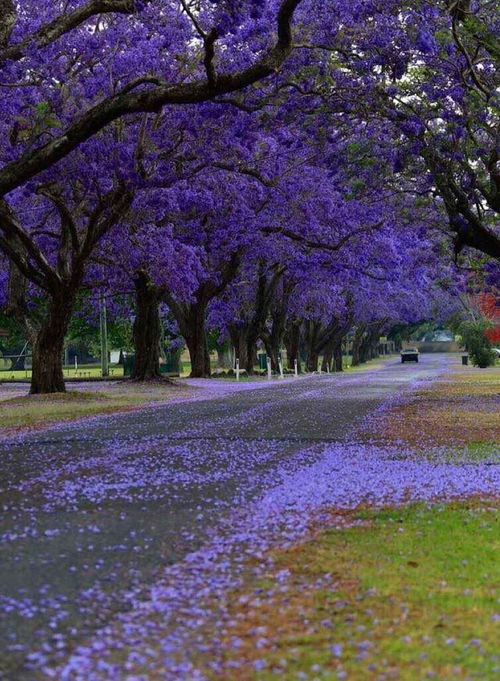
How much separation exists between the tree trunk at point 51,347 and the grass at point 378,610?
19544mm

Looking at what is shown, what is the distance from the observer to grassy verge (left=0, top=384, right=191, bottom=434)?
57.2ft

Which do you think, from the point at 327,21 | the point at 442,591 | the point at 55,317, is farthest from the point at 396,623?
the point at 55,317

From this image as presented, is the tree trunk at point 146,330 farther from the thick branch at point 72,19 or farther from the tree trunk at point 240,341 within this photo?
the thick branch at point 72,19

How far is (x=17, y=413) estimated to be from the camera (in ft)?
63.9

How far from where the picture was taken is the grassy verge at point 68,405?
57.2 ft

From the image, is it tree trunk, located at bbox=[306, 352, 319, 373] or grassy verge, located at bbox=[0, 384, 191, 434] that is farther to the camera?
tree trunk, located at bbox=[306, 352, 319, 373]

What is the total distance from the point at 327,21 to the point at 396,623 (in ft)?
48.7

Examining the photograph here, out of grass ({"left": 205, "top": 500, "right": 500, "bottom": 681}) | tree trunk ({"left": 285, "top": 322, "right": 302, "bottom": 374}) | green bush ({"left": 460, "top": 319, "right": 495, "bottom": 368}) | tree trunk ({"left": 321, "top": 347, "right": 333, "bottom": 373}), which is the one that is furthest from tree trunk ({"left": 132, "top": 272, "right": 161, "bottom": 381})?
grass ({"left": 205, "top": 500, "right": 500, "bottom": 681})

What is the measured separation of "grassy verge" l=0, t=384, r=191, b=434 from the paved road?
1581 millimetres

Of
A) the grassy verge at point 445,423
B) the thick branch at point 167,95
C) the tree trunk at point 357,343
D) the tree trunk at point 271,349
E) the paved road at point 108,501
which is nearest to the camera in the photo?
the paved road at point 108,501

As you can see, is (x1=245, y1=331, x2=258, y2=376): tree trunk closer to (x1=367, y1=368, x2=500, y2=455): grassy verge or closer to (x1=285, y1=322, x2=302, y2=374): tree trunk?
(x1=285, y1=322, x2=302, y2=374): tree trunk

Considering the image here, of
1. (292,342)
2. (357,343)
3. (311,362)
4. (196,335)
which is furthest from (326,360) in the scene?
(196,335)

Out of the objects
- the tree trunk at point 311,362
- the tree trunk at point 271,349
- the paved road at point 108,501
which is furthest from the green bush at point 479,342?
the paved road at point 108,501

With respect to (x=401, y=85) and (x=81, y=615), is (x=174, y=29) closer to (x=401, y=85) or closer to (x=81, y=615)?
(x=401, y=85)
